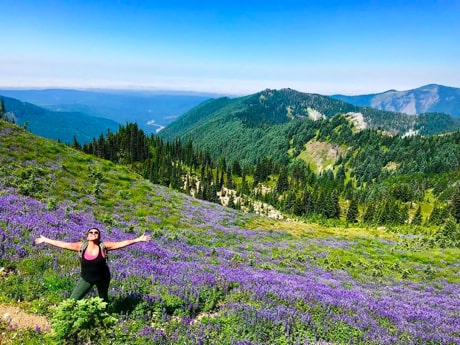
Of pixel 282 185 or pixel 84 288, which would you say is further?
pixel 282 185

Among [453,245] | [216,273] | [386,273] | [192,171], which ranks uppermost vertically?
[216,273]

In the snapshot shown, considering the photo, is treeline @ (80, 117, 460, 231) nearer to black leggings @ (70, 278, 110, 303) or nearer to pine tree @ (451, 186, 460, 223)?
pine tree @ (451, 186, 460, 223)

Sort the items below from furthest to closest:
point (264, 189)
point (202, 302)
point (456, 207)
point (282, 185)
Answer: point (264, 189)
point (282, 185)
point (456, 207)
point (202, 302)

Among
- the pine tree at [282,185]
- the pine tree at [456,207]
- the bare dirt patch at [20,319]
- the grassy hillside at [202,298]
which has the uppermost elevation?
the bare dirt patch at [20,319]

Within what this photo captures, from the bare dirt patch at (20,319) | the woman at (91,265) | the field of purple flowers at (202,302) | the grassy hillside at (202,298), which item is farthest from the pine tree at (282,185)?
the bare dirt patch at (20,319)

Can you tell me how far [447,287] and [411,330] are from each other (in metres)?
13.6

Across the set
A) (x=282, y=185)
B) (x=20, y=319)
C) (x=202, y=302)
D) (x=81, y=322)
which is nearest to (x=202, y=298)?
(x=202, y=302)

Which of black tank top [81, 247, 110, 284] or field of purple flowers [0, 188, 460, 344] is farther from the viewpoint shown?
field of purple flowers [0, 188, 460, 344]

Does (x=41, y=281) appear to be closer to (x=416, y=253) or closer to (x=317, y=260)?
(x=317, y=260)

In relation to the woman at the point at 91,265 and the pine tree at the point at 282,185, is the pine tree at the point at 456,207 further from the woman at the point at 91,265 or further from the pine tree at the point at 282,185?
the woman at the point at 91,265

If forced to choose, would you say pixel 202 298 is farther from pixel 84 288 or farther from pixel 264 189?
pixel 264 189

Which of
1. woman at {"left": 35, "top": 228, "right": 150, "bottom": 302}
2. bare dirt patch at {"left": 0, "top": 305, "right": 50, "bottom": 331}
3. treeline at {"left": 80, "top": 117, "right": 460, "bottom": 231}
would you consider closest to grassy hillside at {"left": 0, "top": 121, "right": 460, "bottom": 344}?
bare dirt patch at {"left": 0, "top": 305, "right": 50, "bottom": 331}

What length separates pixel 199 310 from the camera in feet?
27.9

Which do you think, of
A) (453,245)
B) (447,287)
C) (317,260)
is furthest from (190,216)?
(453,245)
